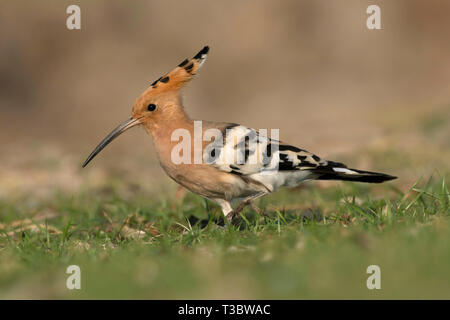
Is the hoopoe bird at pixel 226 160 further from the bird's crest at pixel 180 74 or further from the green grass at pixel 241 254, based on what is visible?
the green grass at pixel 241 254

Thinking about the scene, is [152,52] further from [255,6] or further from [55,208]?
[55,208]

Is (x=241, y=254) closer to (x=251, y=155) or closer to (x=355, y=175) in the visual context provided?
(x=251, y=155)

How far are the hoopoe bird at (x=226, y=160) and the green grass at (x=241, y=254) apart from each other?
0.74ft

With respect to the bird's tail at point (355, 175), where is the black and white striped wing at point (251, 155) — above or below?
above

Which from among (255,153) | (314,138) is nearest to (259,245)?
(255,153)

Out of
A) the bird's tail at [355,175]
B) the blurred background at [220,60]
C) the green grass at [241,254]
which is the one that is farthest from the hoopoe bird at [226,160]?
the blurred background at [220,60]

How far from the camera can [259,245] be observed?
3.35 m

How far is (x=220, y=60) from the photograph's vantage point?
1308 cm

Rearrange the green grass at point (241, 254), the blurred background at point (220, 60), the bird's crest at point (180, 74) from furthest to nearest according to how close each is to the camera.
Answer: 1. the blurred background at point (220, 60)
2. the bird's crest at point (180, 74)
3. the green grass at point (241, 254)

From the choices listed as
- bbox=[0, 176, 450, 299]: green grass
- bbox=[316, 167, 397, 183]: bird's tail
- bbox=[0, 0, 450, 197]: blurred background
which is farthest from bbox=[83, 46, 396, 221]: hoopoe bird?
bbox=[0, 0, 450, 197]: blurred background

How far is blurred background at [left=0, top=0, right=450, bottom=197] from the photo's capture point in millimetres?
12359

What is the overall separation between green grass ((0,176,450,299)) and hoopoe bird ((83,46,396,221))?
0.23m

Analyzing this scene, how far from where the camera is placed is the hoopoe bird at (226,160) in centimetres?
408

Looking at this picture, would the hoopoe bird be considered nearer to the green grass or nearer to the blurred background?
the green grass
